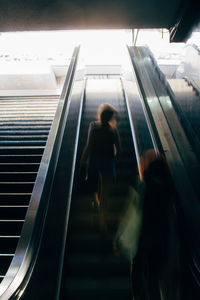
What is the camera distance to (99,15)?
14.3 ft

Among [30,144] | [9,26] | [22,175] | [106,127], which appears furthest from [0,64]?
[106,127]

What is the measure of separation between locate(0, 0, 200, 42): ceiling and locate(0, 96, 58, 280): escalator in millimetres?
2023

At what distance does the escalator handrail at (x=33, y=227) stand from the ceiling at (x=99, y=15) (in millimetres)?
2429

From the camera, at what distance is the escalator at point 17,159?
9.20ft

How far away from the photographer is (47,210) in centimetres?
269

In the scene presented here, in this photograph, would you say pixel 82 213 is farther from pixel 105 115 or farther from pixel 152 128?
pixel 152 128

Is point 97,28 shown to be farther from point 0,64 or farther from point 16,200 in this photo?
point 0,64

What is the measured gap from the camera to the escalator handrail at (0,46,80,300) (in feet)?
5.95

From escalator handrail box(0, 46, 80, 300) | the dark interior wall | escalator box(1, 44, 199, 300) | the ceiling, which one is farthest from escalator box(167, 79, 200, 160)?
escalator handrail box(0, 46, 80, 300)

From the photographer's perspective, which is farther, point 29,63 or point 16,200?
point 29,63

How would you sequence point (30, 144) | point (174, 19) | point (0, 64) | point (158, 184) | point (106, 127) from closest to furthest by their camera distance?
point (158, 184)
point (106, 127)
point (30, 144)
point (174, 19)
point (0, 64)

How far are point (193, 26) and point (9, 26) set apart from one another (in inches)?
156

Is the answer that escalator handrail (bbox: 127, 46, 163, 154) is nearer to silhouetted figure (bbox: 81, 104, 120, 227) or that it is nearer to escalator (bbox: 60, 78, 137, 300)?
escalator (bbox: 60, 78, 137, 300)

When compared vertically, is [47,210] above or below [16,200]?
below
